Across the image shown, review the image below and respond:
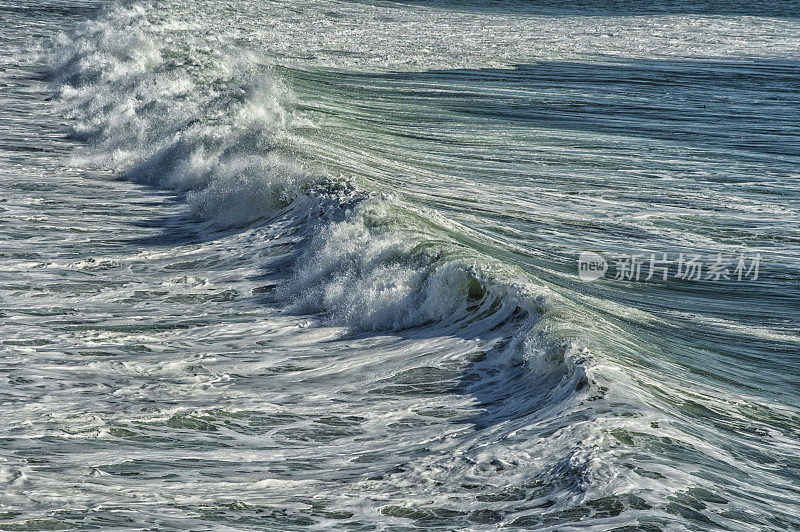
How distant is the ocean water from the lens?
4383 mm

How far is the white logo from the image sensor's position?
8.53 m

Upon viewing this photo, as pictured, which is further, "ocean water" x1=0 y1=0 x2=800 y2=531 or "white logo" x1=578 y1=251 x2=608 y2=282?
"white logo" x1=578 y1=251 x2=608 y2=282

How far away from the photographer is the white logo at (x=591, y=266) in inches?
336

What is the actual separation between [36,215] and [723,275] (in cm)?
695

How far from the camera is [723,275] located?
8.76 m

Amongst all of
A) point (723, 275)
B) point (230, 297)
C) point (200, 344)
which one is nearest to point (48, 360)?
point (200, 344)

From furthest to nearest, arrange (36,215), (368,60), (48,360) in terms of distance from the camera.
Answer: (368,60) → (36,215) → (48,360)

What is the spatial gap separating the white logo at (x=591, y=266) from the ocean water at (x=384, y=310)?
121mm

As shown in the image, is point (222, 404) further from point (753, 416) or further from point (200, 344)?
point (753, 416)

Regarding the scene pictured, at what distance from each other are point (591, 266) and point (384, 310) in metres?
2.80

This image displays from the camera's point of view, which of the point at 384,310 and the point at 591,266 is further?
the point at 591,266

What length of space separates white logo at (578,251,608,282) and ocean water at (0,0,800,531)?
12 cm

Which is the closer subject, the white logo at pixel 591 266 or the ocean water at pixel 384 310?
the ocean water at pixel 384 310

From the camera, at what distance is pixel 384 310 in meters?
6.86
